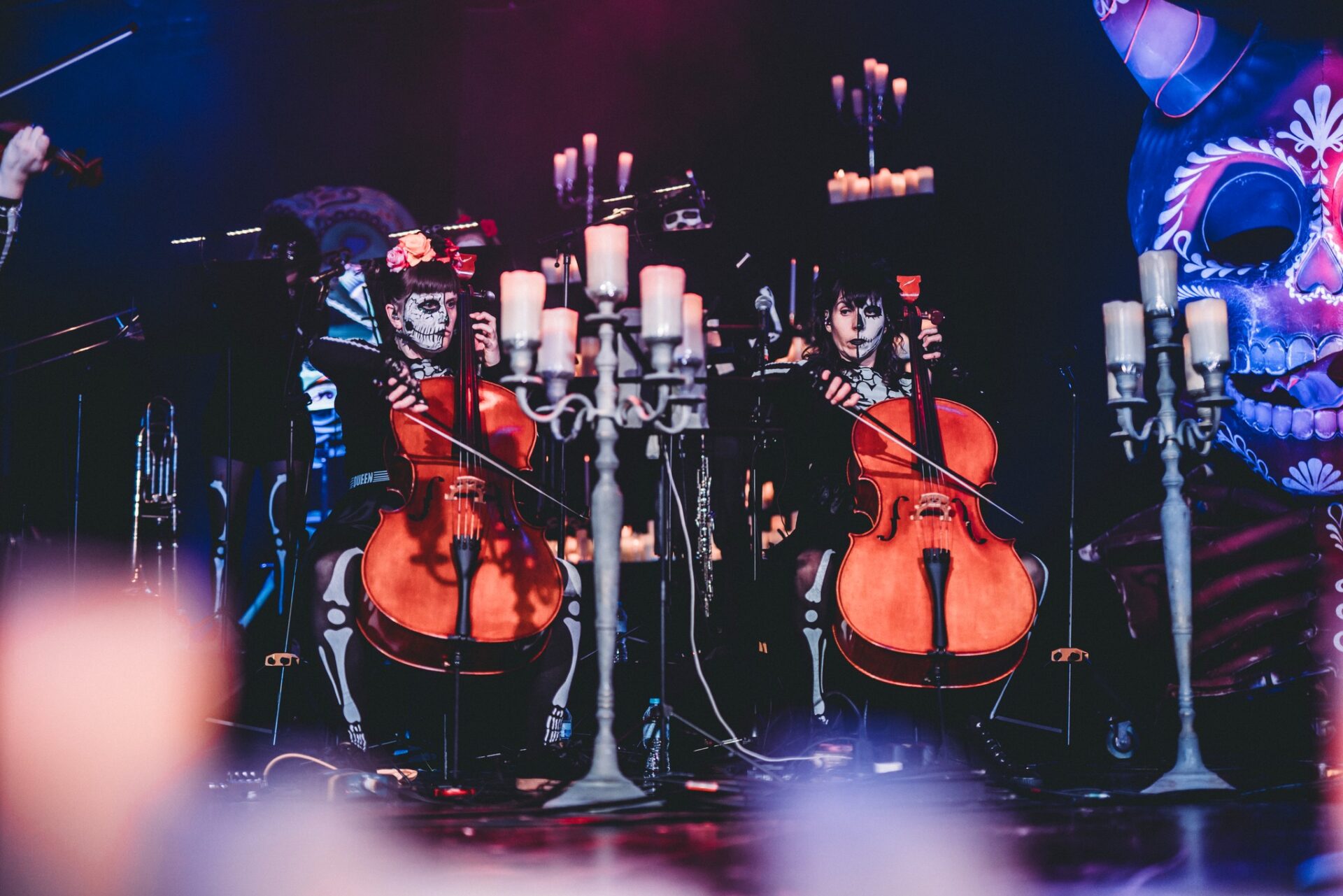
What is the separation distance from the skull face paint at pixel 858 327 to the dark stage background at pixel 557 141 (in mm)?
1370

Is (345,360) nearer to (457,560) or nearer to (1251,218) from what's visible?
(457,560)

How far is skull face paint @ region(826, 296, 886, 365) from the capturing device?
3.67m

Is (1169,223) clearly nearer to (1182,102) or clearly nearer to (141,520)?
(1182,102)

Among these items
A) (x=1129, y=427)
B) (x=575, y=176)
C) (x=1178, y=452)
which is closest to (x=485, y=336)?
(x=1129, y=427)

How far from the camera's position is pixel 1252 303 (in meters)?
4.02

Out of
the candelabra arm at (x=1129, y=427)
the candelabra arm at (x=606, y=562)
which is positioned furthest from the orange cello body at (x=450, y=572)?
the candelabra arm at (x=1129, y=427)

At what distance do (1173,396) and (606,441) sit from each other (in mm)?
1339

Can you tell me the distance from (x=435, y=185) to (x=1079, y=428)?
3.92 metres

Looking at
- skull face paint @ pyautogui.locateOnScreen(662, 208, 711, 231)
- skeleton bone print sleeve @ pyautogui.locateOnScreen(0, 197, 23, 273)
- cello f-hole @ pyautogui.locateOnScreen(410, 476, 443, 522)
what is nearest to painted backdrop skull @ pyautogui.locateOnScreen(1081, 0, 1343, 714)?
skull face paint @ pyautogui.locateOnScreen(662, 208, 711, 231)

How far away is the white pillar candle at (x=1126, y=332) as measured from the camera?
266cm

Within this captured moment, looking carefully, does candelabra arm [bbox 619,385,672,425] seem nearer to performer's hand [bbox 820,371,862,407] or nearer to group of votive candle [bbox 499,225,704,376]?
group of votive candle [bbox 499,225,704,376]

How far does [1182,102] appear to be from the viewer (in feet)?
14.5

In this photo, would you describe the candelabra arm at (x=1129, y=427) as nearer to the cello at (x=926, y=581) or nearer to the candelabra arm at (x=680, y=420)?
the cello at (x=926, y=581)

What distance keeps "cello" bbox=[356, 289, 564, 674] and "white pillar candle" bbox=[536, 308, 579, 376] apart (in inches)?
12.7
